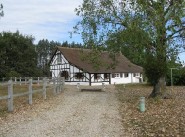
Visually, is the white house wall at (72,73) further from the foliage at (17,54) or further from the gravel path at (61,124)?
the gravel path at (61,124)

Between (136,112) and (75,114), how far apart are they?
2902 mm

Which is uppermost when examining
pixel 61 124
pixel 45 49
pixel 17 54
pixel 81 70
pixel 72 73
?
pixel 45 49

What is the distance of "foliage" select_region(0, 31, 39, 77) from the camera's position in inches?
2822

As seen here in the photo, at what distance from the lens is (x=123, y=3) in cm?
2077

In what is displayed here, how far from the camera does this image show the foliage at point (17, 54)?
71.7 metres

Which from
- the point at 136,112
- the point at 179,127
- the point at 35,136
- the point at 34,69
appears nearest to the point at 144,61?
the point at 136,112

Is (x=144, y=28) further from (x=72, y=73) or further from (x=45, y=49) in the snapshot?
(x=45, y=49)

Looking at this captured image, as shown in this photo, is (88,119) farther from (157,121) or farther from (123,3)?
(123,3)

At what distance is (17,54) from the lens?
7294 cm

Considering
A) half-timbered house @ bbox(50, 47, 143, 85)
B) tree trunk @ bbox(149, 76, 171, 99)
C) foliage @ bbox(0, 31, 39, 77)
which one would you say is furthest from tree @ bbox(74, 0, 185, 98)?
foliage @ bbox(0, 31, 39, 77)

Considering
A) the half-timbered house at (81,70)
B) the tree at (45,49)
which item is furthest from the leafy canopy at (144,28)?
the tree at (45,49)

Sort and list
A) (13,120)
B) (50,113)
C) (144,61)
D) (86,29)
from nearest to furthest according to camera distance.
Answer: (13,120) < (50,113) < (144,61) < (86,29)

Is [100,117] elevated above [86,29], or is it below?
below

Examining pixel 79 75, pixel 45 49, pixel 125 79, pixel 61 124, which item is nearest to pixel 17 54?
pixel 79 75
